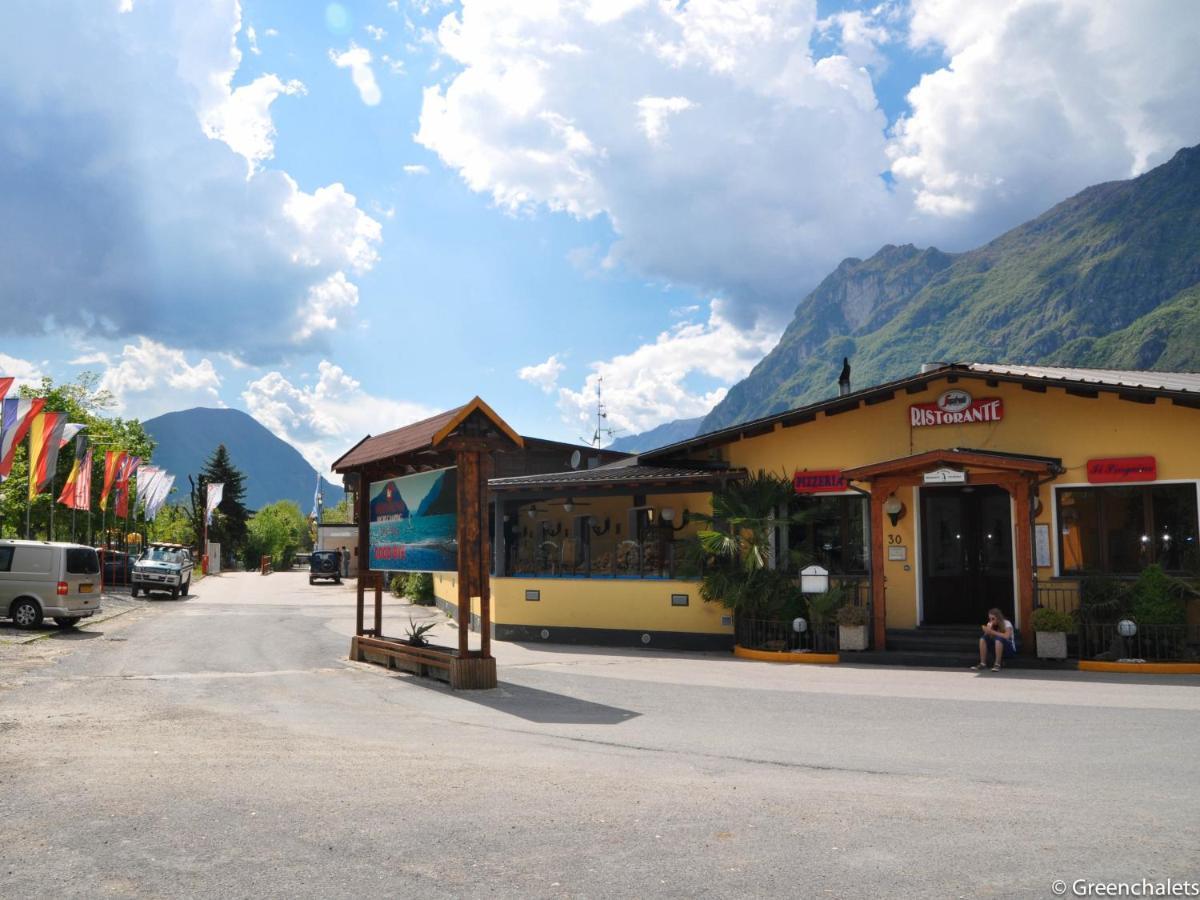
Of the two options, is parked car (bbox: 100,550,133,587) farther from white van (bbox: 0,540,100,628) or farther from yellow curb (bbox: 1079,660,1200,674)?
yellow curb (bbox: 1079,660,1200,674)

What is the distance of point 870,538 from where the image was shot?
703 inches

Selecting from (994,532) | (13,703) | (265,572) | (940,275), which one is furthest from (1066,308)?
(13,703)

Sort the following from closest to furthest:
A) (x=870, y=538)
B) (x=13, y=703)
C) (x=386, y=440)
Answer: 1. (x=13, y=703)
2. (x=386, y=440)
3. (x=870, y=538)

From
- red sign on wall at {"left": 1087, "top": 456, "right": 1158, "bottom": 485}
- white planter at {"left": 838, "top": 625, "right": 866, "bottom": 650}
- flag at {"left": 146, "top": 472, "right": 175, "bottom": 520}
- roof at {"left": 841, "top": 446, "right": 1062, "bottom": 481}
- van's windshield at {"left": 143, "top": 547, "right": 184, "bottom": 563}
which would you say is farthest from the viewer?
flag at {"left": 146, "top": 472, "right": 175, "bottom": 520}

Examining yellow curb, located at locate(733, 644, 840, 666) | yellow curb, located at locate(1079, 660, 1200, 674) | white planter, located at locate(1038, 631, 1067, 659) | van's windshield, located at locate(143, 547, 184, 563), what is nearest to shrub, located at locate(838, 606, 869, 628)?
yellow curb, located at locate(733, 644, 840, 666)

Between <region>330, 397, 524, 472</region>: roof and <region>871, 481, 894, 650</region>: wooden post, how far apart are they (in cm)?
699

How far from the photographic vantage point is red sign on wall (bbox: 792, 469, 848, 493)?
1845 centimetres

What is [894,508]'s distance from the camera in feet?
58.6

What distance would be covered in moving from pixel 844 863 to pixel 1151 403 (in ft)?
44.8

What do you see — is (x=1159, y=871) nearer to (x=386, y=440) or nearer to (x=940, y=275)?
(x=386, y=440)

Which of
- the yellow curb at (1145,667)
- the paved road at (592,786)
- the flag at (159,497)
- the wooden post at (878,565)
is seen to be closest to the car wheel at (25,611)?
the paved road at (592,786)

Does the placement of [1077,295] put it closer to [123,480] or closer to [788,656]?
[123,480]

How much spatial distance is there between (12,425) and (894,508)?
21.0 metres

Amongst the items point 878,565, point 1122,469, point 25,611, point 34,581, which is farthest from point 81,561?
point 1122,469
